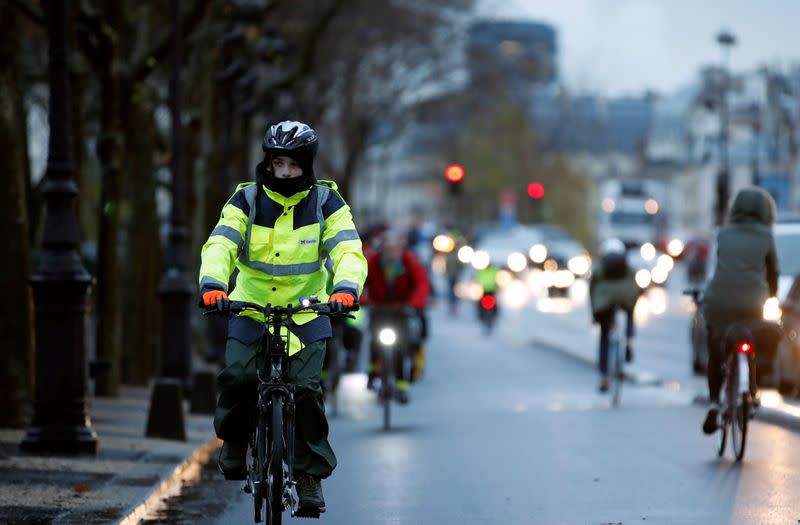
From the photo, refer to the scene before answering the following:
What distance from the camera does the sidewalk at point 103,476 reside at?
30.6 ft

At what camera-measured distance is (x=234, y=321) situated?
817cm

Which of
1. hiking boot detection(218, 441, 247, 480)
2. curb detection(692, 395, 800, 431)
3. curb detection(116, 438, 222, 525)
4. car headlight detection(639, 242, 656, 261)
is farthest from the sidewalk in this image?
car headlight detection(639, 242, 656, 261)

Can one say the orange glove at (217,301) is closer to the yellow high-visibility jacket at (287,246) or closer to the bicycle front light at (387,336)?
the yellow high-visibility jacket at (287,246)

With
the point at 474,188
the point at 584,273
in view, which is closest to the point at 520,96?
the point at 474,188

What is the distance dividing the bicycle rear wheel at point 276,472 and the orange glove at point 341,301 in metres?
0.51

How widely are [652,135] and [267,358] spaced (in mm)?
176429

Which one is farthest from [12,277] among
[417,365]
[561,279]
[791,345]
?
[561,279]

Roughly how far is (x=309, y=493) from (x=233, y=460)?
0.40m

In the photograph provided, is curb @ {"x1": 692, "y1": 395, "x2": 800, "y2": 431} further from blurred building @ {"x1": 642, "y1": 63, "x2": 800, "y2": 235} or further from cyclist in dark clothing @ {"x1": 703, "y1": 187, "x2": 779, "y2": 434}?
blurred building @ {"x1": 642, "y1": 63, "x2": 800, "y2": 235}

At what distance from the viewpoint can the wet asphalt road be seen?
975 cm

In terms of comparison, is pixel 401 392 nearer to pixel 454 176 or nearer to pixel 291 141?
pixel 291 141

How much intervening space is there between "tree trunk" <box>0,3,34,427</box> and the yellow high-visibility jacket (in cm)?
564

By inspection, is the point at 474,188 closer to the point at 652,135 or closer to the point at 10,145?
the point at 652,135

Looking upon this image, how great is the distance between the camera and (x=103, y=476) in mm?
11039
